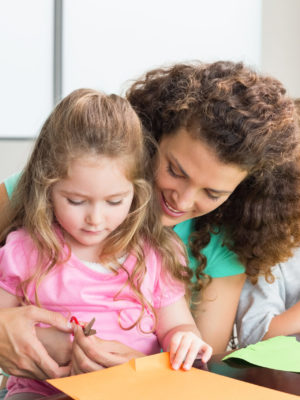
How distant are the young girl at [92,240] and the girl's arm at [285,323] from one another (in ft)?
0.80

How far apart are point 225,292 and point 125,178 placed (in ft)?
1.65

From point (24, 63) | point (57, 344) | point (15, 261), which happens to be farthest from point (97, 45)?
point (57, 344)

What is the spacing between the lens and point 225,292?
1568mm

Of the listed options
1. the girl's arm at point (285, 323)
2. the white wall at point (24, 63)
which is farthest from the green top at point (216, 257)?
the white wall at point (24, 63)

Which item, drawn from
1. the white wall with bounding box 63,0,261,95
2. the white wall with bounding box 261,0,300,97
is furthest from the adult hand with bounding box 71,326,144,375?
the white wall with bounding box 63,0,261,95

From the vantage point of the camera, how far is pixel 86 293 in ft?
4.17

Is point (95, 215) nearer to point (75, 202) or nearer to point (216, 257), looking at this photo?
point (75, 202)

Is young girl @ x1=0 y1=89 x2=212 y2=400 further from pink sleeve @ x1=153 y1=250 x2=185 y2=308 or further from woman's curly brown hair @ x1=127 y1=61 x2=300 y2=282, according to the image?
woman's curly brown hair @ x1=127 y1=61 x2=300 y2=282

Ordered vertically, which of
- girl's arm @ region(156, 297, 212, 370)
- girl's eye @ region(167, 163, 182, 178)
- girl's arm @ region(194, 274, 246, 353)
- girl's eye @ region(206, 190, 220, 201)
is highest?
girl's eye @ region(167, 163, 182, 178)

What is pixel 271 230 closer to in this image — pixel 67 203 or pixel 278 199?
pixel 278 199

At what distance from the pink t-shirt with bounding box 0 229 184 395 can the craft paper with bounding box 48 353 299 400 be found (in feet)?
1.01

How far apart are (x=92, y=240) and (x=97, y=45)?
337 centimetres

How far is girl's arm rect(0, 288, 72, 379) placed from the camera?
1083 millimetres

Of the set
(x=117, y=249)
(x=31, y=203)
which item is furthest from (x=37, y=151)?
(x=117, y=249)
